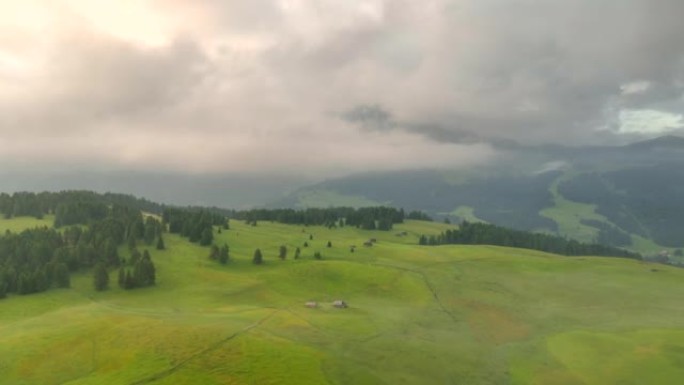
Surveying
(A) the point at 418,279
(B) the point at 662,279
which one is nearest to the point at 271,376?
(A) the point at 418,279

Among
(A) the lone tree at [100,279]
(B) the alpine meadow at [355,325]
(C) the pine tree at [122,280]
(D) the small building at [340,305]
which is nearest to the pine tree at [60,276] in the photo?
(B) the alpine meadow at [355,325]

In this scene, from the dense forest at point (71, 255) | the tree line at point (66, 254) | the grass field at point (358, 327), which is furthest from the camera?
the dense forest at point (71, 255)

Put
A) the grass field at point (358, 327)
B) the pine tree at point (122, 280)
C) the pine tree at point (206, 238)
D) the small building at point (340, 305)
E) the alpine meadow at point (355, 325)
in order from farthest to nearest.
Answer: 1. the pine tree at point (206, 238)
2. the pine tree at point (122, 280)
3. the small building at point (340, 305)
4. the alpine meadow at point (355, 325)
5. the grass field at point (358, 327)

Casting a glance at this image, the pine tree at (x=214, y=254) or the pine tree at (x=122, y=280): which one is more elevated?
the pine tree at (x=214, y=254)

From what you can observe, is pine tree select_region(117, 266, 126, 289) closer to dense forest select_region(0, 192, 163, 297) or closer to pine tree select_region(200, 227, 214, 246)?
dense forest select_region(0, 192, 163, 297)

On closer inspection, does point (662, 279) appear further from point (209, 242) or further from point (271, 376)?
point (209, 242)

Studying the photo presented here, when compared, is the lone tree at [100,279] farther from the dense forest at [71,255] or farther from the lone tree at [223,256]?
the lone tree at [223,256]

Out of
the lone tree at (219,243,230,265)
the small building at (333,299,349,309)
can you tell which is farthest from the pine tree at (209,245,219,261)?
the small building at (333,299,349,309)

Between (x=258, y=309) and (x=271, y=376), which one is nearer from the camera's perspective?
(x=271, y=376)
